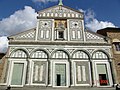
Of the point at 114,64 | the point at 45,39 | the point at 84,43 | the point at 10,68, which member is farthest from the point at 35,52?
the point at 114,64

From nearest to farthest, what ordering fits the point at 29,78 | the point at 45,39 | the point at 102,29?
the point at 29,78, the point at 45,39, the point at 102,29

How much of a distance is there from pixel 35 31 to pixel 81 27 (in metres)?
5.82

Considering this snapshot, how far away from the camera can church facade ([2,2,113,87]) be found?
16.9m

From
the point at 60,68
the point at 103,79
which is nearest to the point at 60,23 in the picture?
the point at 60,68

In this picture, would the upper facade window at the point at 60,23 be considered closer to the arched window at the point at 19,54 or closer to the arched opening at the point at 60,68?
the arched opening at the point at 60,68

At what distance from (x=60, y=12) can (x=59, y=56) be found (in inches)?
263

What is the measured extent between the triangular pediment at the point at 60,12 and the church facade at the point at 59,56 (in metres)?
0.48

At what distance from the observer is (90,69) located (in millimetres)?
17516

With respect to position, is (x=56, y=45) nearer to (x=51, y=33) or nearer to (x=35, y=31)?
(x=51, y=33)

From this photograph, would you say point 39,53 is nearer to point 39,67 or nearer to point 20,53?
point 39,67

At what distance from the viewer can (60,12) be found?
70.7 feet

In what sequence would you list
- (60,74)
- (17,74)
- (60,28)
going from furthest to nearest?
(60,28) → (60,74) → (17,74)

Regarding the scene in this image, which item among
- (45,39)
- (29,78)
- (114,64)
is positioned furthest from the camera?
(45,39)

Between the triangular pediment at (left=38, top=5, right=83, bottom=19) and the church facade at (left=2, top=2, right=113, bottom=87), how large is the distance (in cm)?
48
